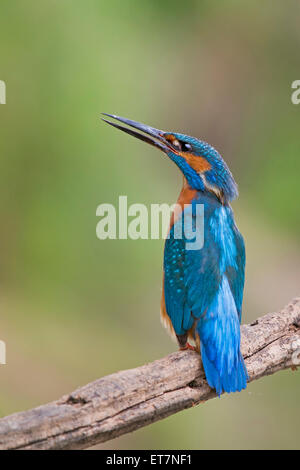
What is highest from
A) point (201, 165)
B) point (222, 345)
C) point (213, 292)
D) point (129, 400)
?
point (201, 165)

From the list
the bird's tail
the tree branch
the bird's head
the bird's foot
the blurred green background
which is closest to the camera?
the tree branch

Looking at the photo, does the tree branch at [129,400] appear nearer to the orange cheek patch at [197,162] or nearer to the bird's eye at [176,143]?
the orange cheek patch at [197,162]

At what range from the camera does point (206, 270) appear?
2.27 metres

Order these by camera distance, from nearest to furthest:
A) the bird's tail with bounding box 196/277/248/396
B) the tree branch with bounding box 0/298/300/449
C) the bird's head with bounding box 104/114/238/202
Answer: the tree branch with bounding box 0/298/300/449 → the bird's tail with bounding box 196/277/248/396 → the bird's head with bounding box 104/114/238/202

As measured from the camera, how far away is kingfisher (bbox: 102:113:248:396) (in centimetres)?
215

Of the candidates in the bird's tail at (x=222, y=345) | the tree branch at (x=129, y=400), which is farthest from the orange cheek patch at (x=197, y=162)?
the tree branch at (x=129, y=400)

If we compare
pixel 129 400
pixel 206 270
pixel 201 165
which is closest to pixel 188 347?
pixel 206 270

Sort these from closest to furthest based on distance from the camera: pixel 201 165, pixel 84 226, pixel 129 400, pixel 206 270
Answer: pixel 129 400 → pixel 206 270 → pixel 201 165 → pixel 84 226

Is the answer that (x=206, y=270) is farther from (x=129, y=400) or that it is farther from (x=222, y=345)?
(x=129, y=400)

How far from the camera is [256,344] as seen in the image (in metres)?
2.31

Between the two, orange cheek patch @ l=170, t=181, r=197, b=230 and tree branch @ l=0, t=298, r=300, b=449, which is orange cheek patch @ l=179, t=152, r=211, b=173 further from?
tree branch @ l=0, t=298, r=300, b=449

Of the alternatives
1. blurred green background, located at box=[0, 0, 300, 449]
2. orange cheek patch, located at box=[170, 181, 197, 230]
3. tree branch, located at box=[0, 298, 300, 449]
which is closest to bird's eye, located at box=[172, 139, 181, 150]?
orange cheek patch, located at box=[170, 181, 197, 230]

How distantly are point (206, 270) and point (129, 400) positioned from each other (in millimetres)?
605

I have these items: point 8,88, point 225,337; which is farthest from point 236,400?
point 8,88
